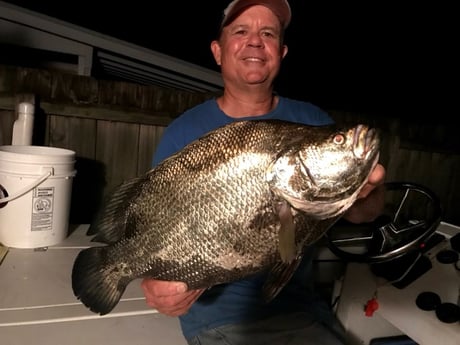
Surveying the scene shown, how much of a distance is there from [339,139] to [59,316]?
3.95 feet

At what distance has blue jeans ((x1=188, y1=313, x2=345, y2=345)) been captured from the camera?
1424 mm

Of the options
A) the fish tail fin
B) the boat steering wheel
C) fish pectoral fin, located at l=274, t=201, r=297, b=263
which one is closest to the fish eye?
fish pectoral fin, located at l=274, t=201, r=297, b=263

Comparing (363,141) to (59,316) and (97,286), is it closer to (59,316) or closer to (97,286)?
(97,286)

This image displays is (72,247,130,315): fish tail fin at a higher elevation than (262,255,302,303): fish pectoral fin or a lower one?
lower

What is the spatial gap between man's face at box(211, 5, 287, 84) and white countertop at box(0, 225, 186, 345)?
3.46 ft

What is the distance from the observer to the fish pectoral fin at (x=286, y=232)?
0.95 metres

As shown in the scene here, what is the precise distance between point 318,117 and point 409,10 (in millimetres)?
5685

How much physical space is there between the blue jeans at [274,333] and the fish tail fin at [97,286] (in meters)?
0.43

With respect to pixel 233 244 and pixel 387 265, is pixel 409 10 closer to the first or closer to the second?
pixel 387 265

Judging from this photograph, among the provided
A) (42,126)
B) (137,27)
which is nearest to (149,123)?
(42,126)

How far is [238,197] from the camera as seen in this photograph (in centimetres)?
98

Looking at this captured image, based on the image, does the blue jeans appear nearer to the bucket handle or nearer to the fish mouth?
the fish mouth

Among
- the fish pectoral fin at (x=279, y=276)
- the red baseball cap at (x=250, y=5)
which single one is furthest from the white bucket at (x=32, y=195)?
the fish pectoral fin at (x=279, y=276)

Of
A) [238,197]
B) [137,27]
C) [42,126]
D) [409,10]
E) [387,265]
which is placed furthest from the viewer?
[137,27]
